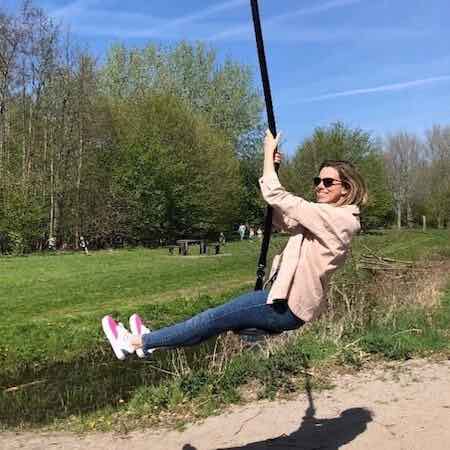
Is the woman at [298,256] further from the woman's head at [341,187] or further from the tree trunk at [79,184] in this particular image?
the tree trunk at [79,184]

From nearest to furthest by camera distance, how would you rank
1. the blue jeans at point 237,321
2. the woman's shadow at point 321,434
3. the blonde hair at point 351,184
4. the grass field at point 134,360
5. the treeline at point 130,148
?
the blue jeans at point 237,321, the blonde hair at point 351,184, the woman's shadow at point 321,434, the grass field at point 134,360, the treeline at point 130,148

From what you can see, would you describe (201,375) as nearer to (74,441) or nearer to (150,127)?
(74,441)

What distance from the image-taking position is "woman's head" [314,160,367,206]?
13.9 ft

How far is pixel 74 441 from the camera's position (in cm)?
598

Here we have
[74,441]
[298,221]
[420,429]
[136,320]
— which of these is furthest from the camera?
[74,441]

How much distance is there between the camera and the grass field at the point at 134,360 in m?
7.02

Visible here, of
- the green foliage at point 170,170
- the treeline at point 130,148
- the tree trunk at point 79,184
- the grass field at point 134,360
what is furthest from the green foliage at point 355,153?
the grass field at point 134,360

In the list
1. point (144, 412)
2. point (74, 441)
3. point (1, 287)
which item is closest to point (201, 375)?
point (144, 412)

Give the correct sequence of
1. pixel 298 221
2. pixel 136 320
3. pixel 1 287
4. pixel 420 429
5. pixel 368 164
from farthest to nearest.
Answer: pixel 368 164 → pixel 1 287 → pixel 420 429 → pixel 136 320 → pixel 298 221

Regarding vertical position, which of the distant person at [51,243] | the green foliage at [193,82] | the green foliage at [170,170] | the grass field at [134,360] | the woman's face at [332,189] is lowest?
the grass field at [134,360]

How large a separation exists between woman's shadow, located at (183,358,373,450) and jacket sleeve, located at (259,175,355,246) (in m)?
1.96

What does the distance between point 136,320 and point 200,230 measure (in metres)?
37.4

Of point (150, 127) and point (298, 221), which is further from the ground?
point (150, 127)

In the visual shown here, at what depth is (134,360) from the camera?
10.1m
